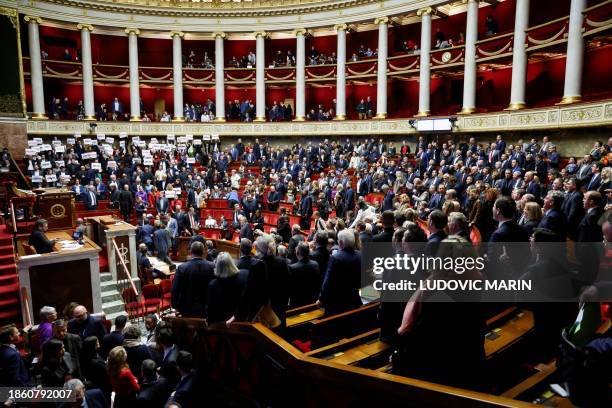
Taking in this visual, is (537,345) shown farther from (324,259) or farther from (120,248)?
(120,248)

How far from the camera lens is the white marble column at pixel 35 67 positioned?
2364 centimetres

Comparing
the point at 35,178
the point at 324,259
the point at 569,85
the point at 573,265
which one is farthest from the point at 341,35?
the point at 573,265

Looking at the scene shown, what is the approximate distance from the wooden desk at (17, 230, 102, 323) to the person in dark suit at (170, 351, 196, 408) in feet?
18.1

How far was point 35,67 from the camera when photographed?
23781 millimetres

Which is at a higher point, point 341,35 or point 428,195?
point 341,35

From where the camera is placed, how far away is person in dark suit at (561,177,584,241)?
6797 mm

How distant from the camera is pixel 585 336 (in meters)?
2.70

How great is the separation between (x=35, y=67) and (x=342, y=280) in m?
26.2

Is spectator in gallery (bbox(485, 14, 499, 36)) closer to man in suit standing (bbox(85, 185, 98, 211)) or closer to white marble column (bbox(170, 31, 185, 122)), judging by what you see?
white marble column (bbox(170, 31, 185, 122))

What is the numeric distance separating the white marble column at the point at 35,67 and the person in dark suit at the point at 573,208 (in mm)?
26315

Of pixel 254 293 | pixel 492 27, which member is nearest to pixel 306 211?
pixel 254 293

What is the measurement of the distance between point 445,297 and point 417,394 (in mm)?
650

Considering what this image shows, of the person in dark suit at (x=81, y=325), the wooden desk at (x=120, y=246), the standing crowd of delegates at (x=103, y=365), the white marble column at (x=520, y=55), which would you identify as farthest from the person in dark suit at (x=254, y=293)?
the white marble column at (x=520, y=55)

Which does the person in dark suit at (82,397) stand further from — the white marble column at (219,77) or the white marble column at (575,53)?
the white marble column at (219,77)
